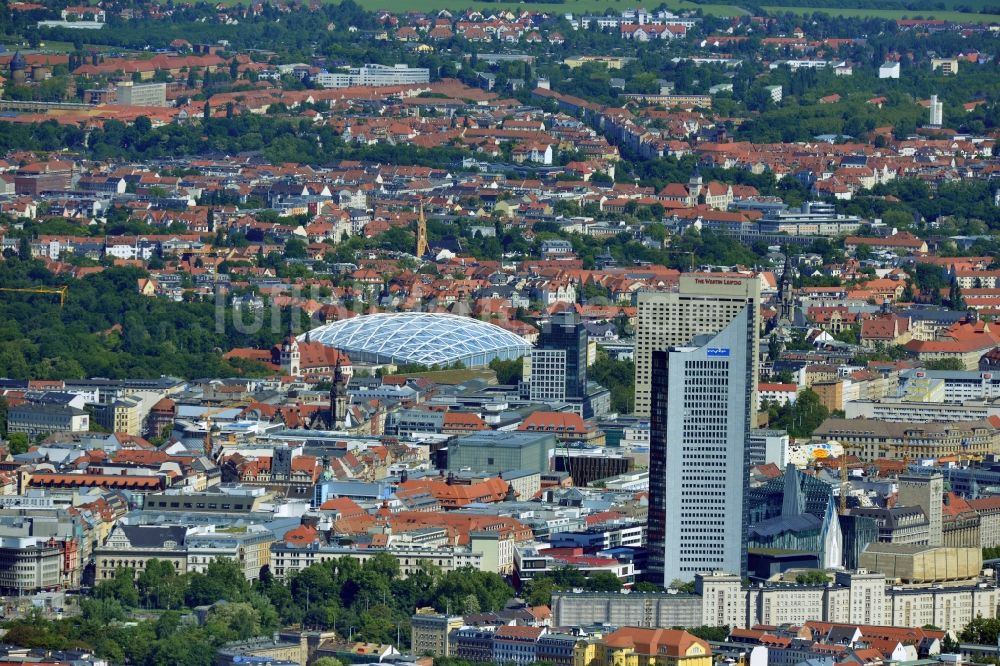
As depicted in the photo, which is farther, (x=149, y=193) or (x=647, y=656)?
(x=149, y=193)

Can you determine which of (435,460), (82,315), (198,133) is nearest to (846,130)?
(198,133)

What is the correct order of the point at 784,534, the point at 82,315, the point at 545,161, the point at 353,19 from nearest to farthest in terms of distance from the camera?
the point at 784,534, the point at 82,315, the point at 545,161, the point at 353,19

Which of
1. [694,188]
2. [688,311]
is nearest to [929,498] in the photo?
[688,311]

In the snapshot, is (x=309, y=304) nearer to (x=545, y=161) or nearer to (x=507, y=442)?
(x=507, y=442)

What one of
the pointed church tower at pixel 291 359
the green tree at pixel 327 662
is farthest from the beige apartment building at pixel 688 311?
the green tree at pixel 327 662

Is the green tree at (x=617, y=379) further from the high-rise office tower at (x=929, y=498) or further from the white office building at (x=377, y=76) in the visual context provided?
the white office building at (x=377, y=76)

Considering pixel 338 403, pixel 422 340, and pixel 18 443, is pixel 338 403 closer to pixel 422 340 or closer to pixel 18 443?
pixel 18 443

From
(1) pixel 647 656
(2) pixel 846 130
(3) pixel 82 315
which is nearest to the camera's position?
(1) pixel 647 656
